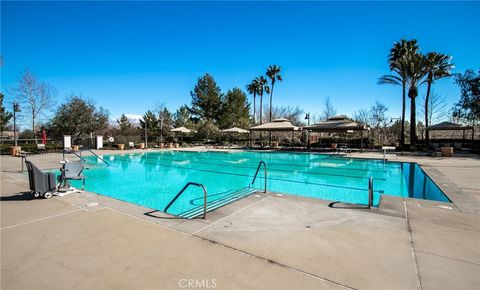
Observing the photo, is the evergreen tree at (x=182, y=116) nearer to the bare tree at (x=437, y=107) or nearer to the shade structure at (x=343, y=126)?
the shade structure at (x=343, y=126)

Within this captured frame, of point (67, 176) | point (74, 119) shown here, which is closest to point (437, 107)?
point (67, 176)

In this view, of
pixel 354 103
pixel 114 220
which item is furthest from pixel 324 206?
pixel 354 103

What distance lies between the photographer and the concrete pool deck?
2.34 metres

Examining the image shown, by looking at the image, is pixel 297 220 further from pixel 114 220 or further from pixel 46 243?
pixel 46 243

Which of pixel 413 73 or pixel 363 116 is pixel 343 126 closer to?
pixel 413 73

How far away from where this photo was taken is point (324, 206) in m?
4.92

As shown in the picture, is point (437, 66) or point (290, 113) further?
point (290, 113)

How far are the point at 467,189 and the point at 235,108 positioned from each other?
32306mm

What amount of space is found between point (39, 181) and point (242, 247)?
4.91 meters

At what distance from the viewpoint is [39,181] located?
16.9 ft

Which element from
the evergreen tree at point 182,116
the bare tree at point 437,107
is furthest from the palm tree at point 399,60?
the evergreen tree at point 182,116

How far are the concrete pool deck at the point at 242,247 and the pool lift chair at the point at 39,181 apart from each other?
1.19 ft

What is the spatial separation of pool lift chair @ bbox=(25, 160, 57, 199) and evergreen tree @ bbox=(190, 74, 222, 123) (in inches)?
1283

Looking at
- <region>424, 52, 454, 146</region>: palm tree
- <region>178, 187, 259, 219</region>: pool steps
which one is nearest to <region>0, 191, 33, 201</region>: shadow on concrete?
<region>178, 187, 259, 219</region>: pool steps
